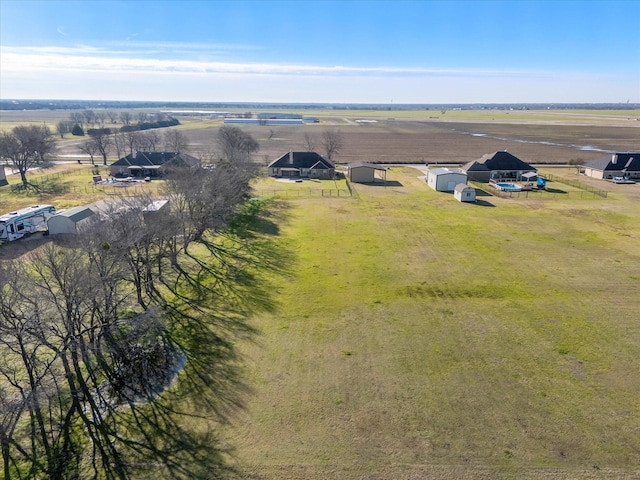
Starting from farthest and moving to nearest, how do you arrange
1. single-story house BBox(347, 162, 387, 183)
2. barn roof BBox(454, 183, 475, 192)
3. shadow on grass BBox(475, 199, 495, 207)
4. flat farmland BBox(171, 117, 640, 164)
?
flat farmland BBox(171, 117, 640, 164), single-story house BBox(347, 162, 387, 183), barn roof BBox(454, 183, 475, 192), shadow on grass BBox(475, 199, 495, 207)

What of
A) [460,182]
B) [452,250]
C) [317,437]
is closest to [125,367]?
[317,437]

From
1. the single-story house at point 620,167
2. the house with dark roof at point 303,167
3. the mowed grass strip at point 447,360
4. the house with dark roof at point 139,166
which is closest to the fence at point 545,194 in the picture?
the single-story house at point 620,167

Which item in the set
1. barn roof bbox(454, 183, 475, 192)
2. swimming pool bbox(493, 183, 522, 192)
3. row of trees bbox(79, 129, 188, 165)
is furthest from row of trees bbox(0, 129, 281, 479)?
row of trees bbox(79, 129, 188, 165)

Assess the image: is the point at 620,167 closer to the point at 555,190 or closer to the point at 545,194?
the point at 555,190

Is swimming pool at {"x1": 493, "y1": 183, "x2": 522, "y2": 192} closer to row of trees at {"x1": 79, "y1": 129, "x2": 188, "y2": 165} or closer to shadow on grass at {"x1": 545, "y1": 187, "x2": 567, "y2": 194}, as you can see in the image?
shadow on grass at {"x1": 545, "y1": 187, "x2": 567, "y2": 194}

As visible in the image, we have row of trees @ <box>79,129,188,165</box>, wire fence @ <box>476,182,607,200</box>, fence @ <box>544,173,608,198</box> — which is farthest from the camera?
row of trees @ <box>79,129,188,165</box>

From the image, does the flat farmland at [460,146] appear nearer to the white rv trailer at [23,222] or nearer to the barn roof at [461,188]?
the barn roof at [461,188]
